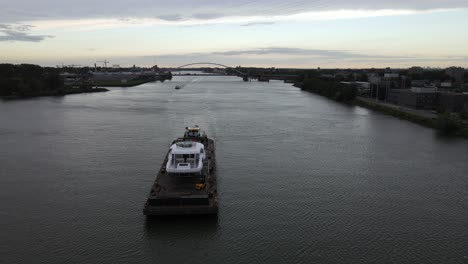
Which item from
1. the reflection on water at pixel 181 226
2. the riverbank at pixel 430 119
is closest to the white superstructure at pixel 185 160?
the reflection on water at pixel 181 226

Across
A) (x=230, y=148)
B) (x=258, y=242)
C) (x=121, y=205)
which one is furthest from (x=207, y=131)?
(x=258, y=242)

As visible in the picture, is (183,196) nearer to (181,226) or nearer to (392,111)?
(181,226)

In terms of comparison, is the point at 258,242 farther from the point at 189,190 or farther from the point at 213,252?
the point at 189,190

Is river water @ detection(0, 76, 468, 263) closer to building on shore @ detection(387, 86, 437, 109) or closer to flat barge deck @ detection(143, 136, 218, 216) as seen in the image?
flat barge deck @ detection(143, 136, 218, 216)

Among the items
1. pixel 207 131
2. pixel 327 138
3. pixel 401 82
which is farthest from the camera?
pixel 401 82

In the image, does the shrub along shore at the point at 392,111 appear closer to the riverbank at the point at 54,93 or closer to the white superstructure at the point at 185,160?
the white superstructure at the point at 185,160

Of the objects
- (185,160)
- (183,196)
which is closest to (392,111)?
(185,160)
